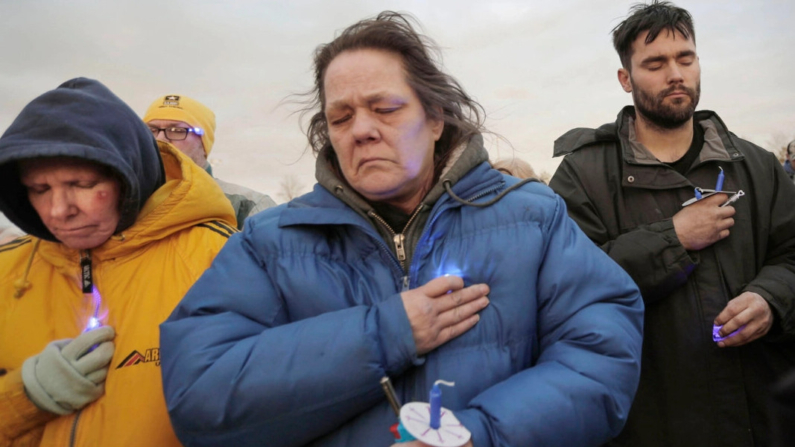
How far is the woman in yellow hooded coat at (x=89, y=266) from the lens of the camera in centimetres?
170

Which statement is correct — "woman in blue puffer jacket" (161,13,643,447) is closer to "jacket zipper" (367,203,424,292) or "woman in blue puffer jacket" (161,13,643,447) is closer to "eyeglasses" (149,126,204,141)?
"jacket zipper" (367,203,424,292)

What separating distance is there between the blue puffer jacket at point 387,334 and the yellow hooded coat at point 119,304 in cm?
31

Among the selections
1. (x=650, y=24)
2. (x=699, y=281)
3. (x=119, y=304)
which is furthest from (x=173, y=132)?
(x=699, y=281)

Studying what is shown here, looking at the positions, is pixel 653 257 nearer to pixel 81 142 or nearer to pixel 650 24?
pixel 650 24

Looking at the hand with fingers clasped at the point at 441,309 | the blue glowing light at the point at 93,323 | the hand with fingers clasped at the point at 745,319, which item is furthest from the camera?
the hand with fingers clasped at the point at 745,319

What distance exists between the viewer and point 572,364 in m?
1.43

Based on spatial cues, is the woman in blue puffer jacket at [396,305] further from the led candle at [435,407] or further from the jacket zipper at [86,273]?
the jacket zipper at [86,273]

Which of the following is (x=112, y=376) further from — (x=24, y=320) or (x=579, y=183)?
(x=579, y=183)

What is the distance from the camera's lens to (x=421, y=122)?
6.19 feet

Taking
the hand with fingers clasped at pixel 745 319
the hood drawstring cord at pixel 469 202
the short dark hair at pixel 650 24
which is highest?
the short dark hair at pixel 650 24

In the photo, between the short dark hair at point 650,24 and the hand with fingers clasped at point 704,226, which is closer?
the hand with fingers clasped at point 704,226

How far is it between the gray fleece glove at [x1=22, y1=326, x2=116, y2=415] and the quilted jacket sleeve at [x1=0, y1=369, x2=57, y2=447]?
40 mm

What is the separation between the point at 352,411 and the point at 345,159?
2.81 ft

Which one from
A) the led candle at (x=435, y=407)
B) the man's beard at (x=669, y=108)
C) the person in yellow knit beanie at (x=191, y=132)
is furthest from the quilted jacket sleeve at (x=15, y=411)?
the man's beard at (x=669, y=108)
